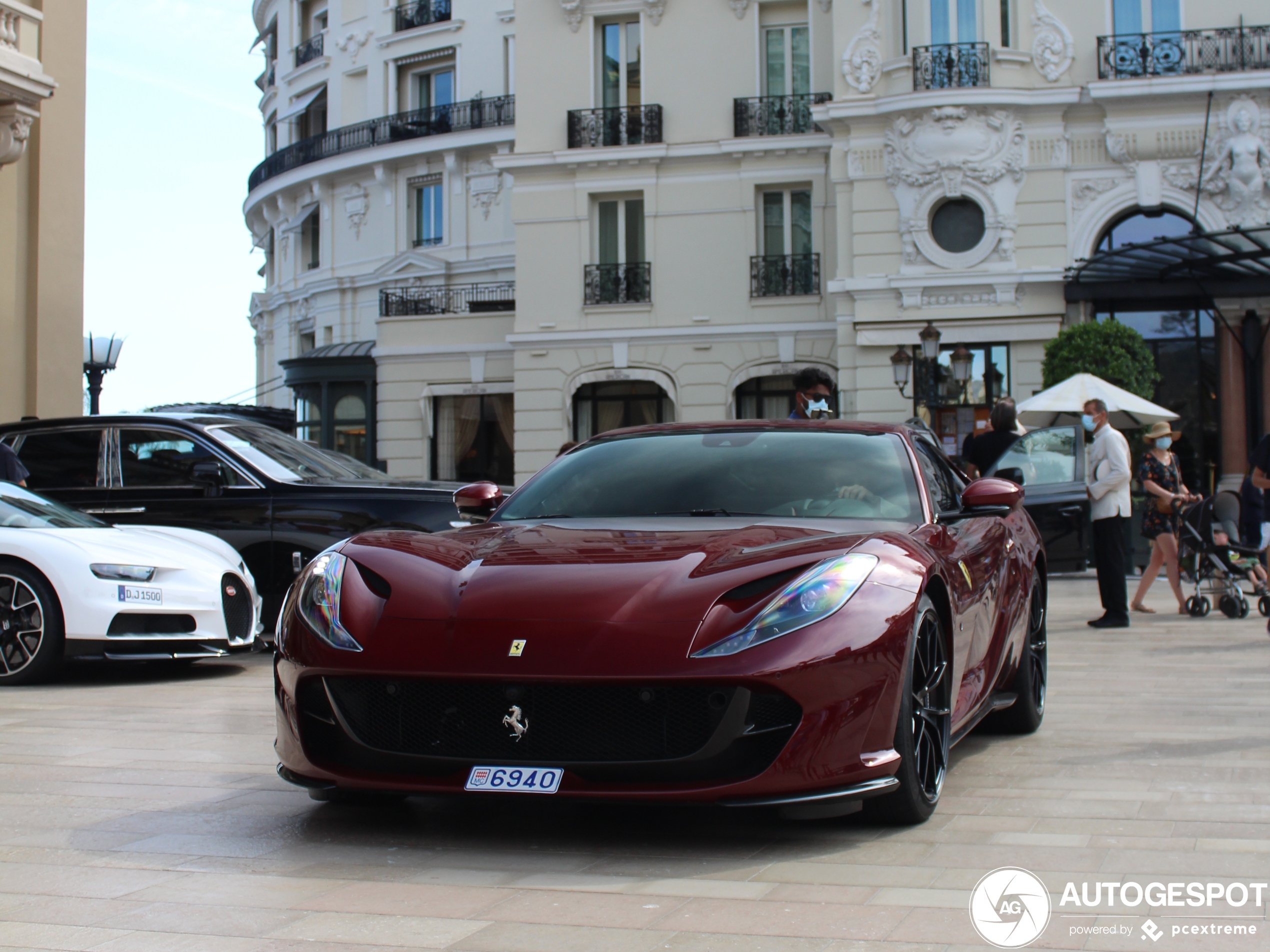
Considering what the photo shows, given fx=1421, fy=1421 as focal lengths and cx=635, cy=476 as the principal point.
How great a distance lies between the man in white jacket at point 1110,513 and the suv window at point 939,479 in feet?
18.1

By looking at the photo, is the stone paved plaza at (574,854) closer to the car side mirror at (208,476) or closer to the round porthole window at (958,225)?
the car side mirror at (208,476)

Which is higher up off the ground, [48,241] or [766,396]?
[48,241]

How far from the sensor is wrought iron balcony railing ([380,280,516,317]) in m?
33.9

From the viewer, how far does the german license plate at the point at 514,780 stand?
396 cm

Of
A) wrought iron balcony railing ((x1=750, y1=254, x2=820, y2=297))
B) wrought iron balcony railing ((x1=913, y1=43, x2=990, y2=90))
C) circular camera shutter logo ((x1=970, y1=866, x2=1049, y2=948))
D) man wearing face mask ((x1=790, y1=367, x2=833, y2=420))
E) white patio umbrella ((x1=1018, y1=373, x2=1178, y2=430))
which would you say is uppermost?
wrought iron balcony railing ((x1=913, y1=43, x2=990, y2=90))

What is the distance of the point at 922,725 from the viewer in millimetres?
4434

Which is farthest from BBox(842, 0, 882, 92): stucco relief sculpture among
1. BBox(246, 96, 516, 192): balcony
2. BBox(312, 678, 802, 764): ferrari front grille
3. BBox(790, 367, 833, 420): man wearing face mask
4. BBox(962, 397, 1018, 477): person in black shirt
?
BBox(312, 678, 802, 764): ferrari front grille

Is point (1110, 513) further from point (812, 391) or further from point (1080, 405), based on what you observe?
point (1080, 405)

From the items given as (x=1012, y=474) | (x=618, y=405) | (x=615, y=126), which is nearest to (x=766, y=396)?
(x=618, y=405)

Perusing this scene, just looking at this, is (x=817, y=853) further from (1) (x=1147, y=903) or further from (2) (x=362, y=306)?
(2) (x=362, y=306)

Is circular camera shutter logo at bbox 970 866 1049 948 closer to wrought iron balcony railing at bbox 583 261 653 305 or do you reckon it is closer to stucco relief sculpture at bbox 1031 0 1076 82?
stucco relief sculpture at bbox 1031 0 1076 82

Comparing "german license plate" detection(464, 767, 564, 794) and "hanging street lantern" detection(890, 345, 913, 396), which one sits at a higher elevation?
"hanging street lantern" detection(890, 345, 913, 396)

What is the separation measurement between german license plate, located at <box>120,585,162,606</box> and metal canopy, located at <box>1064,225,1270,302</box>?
17.2 m

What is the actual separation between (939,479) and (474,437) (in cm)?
2668
